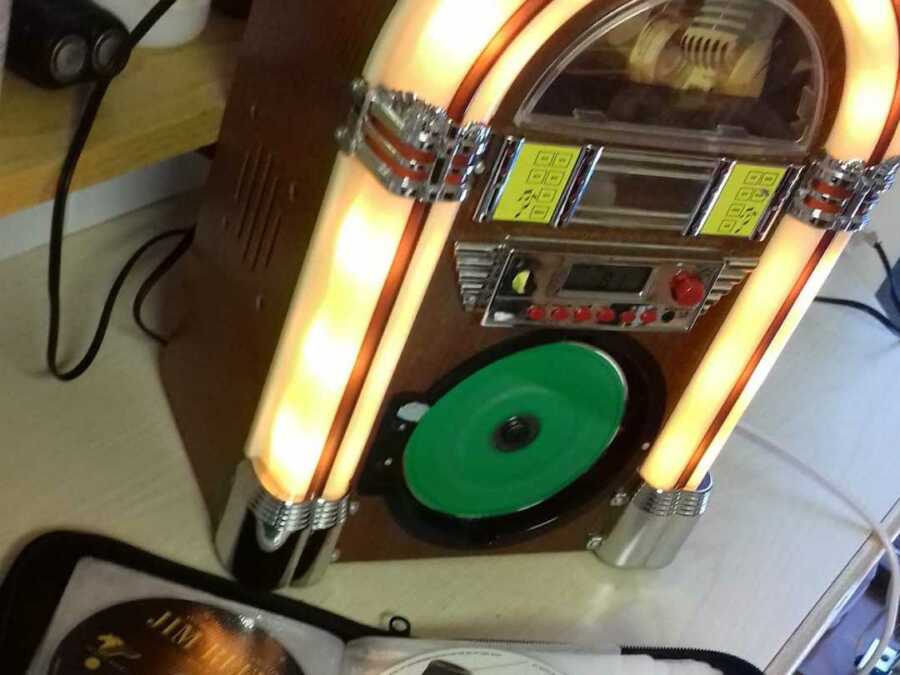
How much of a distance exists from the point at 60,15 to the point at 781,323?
39cm

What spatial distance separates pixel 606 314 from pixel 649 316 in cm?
3

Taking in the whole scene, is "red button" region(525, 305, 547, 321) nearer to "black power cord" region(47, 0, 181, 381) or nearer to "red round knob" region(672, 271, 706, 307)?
"red round knob" region(672, 271, 706, 307)

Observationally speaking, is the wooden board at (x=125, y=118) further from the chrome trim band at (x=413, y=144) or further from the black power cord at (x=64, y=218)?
the chrome trim band at (x=413, y=144)

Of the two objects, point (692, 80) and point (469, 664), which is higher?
point (692, 80)

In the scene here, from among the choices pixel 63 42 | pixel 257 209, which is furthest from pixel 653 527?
pixel 63 42

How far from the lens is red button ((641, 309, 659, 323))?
0.54 meters

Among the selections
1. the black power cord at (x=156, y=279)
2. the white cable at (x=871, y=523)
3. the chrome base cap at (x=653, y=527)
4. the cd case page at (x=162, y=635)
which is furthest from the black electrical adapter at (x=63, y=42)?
the white cable at (x=871, y=523)

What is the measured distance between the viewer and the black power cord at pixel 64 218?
529mm

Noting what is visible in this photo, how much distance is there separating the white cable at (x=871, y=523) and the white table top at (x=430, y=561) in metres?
0.01

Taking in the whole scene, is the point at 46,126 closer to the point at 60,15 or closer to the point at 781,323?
the point at 60,15

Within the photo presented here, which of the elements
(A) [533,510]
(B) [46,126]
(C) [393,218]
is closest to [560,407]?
(A) [533,510]

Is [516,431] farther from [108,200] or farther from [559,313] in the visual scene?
[108,200]

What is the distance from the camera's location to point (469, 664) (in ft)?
1.78

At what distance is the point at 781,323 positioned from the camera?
0.57 metres
